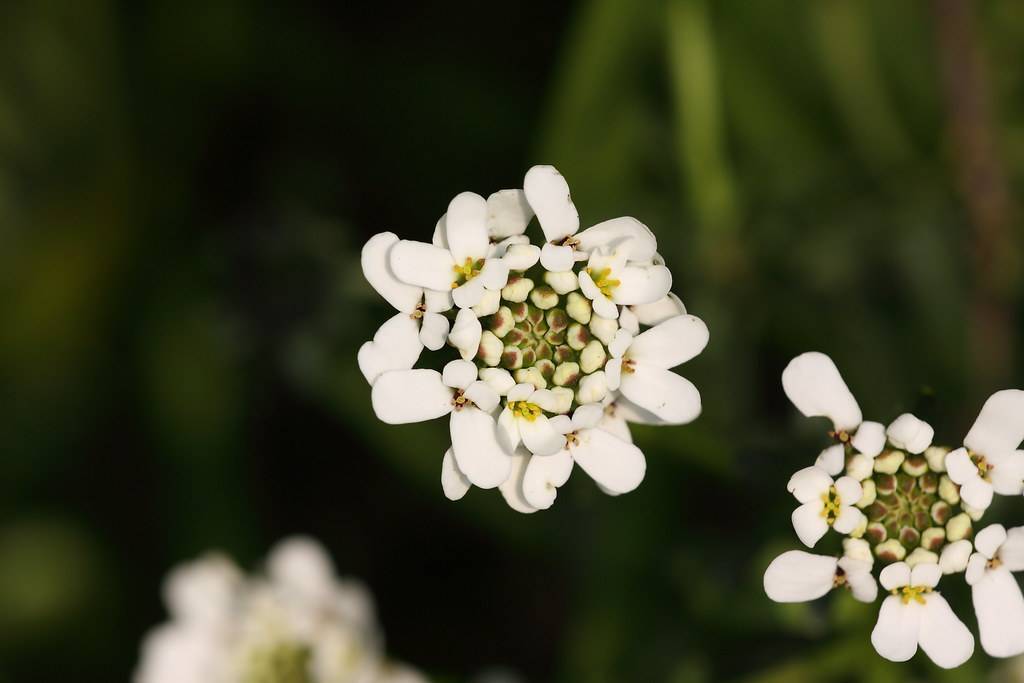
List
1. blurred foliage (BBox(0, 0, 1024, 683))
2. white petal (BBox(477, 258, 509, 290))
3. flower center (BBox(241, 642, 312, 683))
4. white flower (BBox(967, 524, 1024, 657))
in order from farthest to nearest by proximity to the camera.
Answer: blurred foliage (BBox(0, 0, 1024, 683)), flower center (BBox(241, 642, 312, 683)), white flower (BBox(967, 524, 1024, 657)), white petal (BBox(477, 258, 509, 290))

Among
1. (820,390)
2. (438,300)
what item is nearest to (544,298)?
(438,300)

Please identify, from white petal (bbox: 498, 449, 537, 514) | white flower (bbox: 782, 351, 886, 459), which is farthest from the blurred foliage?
white petal (bbox: 498, 449, 537, 514)

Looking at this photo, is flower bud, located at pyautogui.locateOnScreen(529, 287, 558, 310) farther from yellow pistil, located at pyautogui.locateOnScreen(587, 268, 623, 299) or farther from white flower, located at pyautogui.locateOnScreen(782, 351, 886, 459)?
white flower, located at pyautogui.locateOnScreen(782, 351, 886, 459)

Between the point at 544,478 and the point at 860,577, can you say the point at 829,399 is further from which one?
the point at 544,478

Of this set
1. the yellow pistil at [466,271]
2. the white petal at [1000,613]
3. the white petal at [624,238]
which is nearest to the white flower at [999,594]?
the white petal at [1000,613]

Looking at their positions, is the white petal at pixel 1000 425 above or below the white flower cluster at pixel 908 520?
above

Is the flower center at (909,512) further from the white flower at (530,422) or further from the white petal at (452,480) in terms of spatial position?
the white petal at (452,480)

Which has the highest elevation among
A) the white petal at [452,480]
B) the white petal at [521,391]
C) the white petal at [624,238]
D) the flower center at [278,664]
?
the white petal at [624,238]
